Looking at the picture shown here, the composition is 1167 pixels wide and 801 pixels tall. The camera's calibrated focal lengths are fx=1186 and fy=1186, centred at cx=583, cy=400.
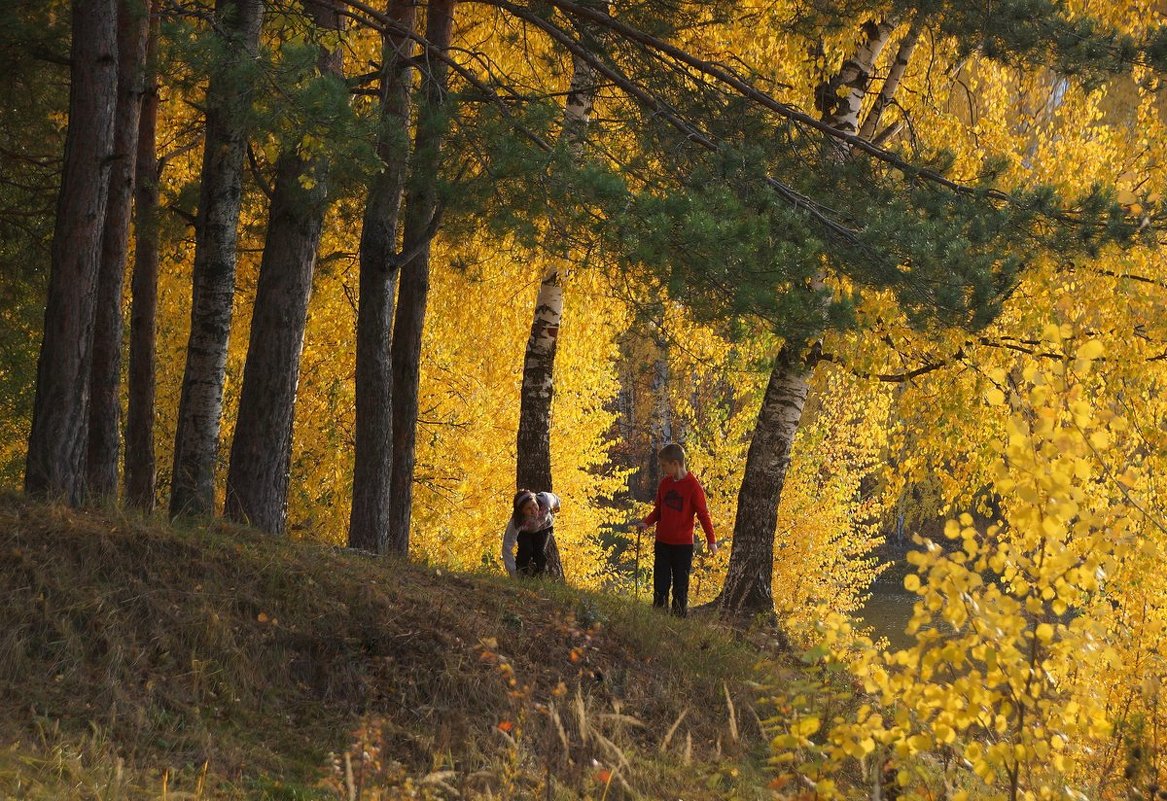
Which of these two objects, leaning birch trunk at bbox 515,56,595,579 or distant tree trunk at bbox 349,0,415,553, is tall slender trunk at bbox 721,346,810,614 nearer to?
leaning birch trunk at bbox 515,56,595,579

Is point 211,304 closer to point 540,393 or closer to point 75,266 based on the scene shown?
point 75,266

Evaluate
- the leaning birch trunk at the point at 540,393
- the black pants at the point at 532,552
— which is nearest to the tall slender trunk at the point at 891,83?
the leaning birch trunk at the point at 540,393

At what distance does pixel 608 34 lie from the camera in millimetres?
8625

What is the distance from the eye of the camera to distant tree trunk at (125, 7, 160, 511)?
34.9ft

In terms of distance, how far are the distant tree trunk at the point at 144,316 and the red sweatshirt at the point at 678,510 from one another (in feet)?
15.0

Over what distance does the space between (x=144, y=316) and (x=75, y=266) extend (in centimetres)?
447

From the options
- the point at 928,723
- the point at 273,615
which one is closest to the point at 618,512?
the point at 273,615

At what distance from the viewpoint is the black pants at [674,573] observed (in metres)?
9.25

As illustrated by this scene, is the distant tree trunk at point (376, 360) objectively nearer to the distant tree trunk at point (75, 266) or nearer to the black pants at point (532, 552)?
the black pants at point (532, 552)

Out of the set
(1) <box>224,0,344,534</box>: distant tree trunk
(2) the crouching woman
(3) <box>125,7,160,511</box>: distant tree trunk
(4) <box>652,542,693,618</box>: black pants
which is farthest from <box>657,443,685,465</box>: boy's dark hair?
(3) <box>125,7,160,511</box>: distant tree trunk

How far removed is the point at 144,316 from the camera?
11.0 metres

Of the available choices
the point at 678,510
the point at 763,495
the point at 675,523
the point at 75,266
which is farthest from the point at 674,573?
the point at 75,266

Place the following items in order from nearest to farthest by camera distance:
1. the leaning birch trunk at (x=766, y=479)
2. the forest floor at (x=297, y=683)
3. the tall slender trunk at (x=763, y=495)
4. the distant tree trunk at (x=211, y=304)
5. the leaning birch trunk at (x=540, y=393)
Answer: the forest floor at (x=297, y=683) → the distant tree trunk at (x=211, y=304) → the leaning birch trunk at (x=766, y=479) → the tall slender trunk at (x=763, y=495) → the leaning birch trunk at (x=540, y=393)

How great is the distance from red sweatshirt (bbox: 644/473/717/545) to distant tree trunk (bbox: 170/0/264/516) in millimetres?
3302
